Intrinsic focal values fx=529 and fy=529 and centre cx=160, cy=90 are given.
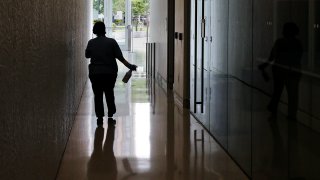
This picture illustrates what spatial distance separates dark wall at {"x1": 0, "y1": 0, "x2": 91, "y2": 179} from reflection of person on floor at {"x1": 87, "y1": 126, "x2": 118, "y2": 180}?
1.55ft

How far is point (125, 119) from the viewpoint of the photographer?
935 centimetres

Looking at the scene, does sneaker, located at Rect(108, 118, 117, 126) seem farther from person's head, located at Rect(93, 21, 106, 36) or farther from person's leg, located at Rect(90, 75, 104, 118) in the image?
person's head, located at Rect(93, 21, 106, 36)

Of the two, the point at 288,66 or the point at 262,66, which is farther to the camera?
the point at 262,66

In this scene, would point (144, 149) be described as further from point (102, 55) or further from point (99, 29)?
point (99, 29)

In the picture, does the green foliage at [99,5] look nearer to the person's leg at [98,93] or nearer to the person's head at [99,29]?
the person's head at [99,29]

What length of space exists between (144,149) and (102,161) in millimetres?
841

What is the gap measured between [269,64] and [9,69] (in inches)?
110

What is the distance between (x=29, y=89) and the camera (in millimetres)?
3619

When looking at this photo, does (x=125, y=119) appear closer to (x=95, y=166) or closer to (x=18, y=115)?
(x=95, y=166)

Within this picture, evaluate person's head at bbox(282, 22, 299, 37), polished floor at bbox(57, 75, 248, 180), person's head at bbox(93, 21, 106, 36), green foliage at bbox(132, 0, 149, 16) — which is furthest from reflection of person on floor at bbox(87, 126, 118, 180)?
green foliage at bbox(132, 0, 149, 16)

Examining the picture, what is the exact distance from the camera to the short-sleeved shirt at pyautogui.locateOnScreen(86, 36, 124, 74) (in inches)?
344

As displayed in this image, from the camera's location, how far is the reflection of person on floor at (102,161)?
5738 millimetres

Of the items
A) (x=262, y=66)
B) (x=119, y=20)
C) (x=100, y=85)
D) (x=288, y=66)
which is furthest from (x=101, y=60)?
(x=119, y=20)

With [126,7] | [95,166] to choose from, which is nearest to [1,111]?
[95,166]
